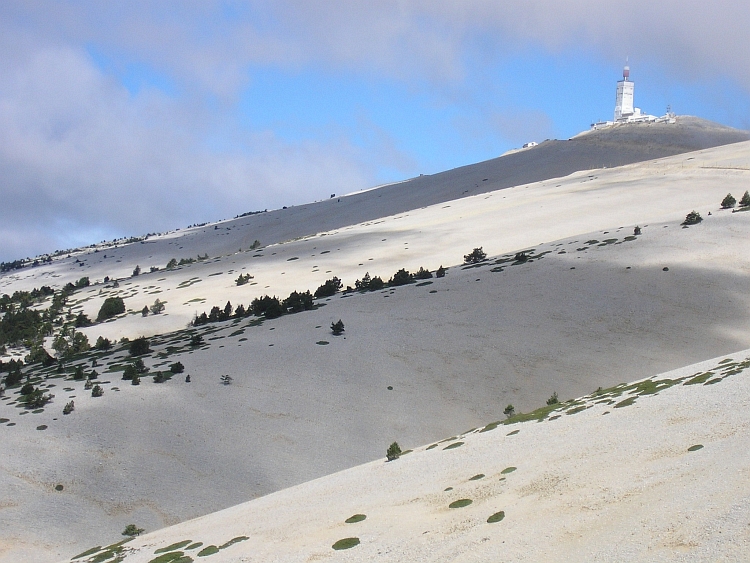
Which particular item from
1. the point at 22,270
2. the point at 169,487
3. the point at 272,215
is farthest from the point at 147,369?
the point at 272,215

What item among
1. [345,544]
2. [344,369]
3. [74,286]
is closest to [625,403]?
[345,544]

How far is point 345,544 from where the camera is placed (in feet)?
67.1

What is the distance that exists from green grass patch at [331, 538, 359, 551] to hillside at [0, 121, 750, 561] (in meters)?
5.20

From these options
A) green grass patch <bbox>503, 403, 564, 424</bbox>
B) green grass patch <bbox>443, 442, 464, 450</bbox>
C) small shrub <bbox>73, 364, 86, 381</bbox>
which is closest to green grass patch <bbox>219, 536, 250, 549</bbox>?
green grass patch <bbox>443, 442, 464, 450</bbox>

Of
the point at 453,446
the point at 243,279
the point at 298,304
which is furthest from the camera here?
the point at 243,279

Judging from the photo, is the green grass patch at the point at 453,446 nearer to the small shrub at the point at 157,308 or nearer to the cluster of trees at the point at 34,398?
the cluster of trees at the point at 34,398

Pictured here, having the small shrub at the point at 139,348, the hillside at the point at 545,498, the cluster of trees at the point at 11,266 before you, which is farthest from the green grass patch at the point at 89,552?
the cluster of trees at the point at 11,266

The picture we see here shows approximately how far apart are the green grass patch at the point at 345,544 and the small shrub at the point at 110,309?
53513 mm

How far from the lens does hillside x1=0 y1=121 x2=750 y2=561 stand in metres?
32.0

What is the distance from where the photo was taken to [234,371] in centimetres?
4262

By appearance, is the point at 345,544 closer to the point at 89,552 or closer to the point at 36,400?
the point at 89,552

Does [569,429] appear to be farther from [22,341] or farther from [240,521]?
[22,341]

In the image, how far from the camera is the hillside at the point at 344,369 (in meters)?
32.0

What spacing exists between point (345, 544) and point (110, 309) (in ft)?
→ 179
